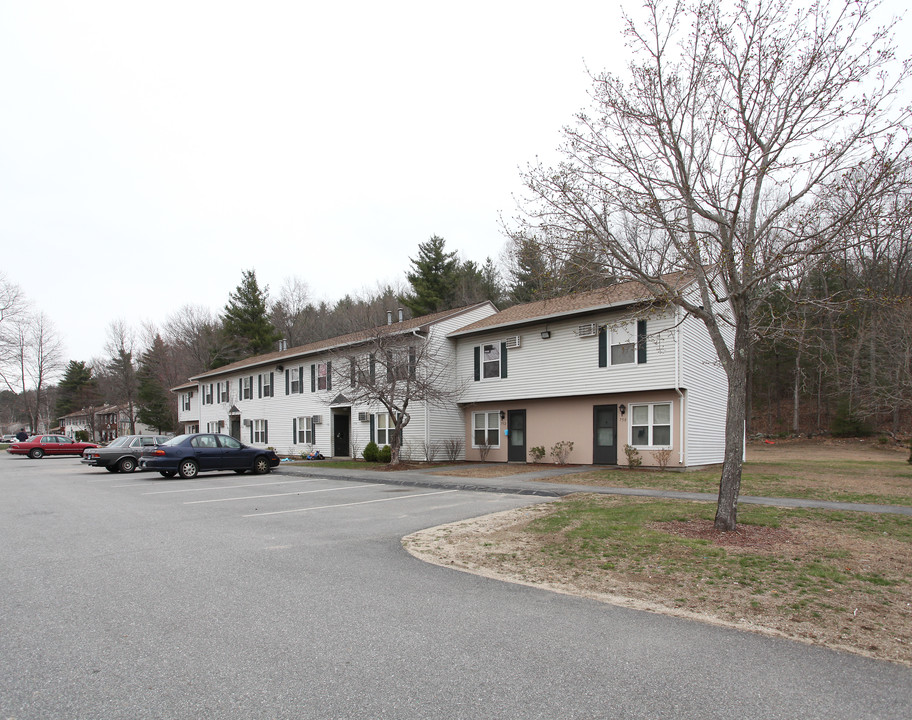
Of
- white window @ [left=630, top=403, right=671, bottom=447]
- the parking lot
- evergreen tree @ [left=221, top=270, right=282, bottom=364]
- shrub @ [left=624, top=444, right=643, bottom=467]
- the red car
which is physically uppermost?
evergreen tree @ [left=221, top=270, right=282, bottom=364]

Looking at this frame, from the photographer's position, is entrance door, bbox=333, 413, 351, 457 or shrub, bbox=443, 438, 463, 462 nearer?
shrub, bbox=443, 438, 463, 462

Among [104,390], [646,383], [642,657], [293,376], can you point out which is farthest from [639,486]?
[104,390]

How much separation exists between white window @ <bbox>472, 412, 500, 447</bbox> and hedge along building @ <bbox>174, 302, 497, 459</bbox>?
619 mm

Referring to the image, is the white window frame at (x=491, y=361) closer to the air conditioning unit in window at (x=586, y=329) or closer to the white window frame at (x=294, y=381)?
the air conditioning unit in window at (x=586, y=329)

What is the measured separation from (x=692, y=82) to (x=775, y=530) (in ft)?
21.1

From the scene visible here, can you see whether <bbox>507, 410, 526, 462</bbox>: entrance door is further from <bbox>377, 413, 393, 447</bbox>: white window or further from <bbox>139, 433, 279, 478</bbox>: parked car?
<bbox>139, 433, 279, 478</bbox>: parked car

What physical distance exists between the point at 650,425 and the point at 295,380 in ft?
62.2

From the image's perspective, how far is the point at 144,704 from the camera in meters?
3.30

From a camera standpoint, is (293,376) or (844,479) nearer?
(844,479)

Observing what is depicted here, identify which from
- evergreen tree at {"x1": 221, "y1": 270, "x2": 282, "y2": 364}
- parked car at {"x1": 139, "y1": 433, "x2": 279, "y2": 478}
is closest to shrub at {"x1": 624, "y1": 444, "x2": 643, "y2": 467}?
parked car at {"x1": 139, "y1": 433, "x2": 279, "y2": 478}

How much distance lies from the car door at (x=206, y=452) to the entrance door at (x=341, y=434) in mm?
8988

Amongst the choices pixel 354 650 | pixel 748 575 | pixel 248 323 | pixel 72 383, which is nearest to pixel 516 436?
pixel 748 575

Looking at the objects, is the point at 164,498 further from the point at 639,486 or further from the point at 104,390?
the point at 104,390

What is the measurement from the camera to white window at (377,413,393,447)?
82.8 feet
